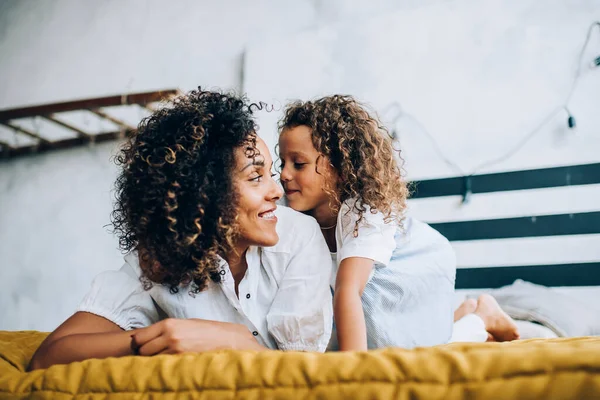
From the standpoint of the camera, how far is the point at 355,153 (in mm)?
1205

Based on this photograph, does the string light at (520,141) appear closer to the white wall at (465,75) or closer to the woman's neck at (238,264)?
the white wall at (465,75)

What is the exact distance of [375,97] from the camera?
2111 millimetres

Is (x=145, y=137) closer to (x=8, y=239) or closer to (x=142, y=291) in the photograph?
(x=142, y=291)

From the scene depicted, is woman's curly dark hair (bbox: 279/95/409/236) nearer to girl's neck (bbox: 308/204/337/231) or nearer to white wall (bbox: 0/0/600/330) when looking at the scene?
girl's neck (bbox: 308/204/337/231)

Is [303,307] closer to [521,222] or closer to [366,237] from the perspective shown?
[366,237]

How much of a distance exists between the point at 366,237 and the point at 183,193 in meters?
0.38

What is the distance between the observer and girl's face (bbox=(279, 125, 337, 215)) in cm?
118

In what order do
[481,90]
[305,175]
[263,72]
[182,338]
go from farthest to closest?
[263,72] < [481,90] < [305,175] < [182,338]

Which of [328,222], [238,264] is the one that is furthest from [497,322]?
[238,264]

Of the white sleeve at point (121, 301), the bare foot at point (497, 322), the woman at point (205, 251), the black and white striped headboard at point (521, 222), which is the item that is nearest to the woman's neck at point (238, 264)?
the woman at point (205, 251)

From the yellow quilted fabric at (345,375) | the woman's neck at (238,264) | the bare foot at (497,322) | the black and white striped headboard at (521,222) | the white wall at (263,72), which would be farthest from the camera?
the white wall at (263,72)

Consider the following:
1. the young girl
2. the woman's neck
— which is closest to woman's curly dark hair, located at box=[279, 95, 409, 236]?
the young girl

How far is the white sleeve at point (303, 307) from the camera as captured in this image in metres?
0.81

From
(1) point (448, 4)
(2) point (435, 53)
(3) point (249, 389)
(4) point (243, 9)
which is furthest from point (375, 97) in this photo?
(3) point (249, 389)
